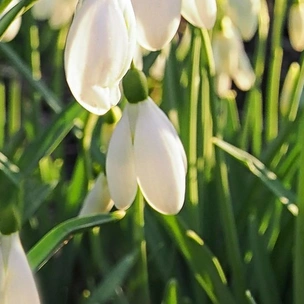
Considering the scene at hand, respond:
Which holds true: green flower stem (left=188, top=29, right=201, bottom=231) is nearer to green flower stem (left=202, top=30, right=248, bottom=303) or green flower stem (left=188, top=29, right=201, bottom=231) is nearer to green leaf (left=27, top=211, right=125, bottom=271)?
green flower stem (left=202, top=30, right=248, bottom=303)

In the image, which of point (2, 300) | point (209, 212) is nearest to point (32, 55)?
point (209, 212)

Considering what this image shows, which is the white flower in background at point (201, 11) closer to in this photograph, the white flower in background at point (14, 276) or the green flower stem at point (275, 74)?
the white flower in background at point (14, 276)

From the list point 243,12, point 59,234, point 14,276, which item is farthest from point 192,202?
point 14,276

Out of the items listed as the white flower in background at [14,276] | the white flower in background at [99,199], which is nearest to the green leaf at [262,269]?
the white flower in background at [99,199]

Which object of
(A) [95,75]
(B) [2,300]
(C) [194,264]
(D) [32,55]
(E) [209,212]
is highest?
(A) [95,75]

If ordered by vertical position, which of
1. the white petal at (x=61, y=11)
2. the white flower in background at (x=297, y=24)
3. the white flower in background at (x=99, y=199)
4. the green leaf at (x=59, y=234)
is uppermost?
the white petal at (x=61, y=11)

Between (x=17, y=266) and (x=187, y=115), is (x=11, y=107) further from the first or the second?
(x=17, y=266)
